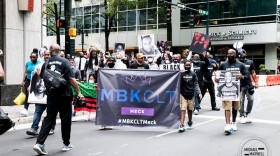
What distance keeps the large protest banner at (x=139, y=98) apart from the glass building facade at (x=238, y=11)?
31.0 metres

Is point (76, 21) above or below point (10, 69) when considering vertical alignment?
above

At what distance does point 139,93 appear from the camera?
9.36m

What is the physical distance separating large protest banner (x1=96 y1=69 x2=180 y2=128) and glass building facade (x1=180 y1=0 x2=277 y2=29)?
102ft

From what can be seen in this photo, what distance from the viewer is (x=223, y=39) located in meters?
40.8

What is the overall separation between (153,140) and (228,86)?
2.20 meters

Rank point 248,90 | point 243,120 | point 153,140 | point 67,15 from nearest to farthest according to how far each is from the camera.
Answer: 1. point 153,140
2. point 243,120
3. point 248,90
4. point 67,15

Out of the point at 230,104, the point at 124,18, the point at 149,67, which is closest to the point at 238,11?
the point at 124,18

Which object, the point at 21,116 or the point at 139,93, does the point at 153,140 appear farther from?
the point at 21,116

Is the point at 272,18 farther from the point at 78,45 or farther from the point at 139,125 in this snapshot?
the point at 139,125

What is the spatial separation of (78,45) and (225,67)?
4831cm

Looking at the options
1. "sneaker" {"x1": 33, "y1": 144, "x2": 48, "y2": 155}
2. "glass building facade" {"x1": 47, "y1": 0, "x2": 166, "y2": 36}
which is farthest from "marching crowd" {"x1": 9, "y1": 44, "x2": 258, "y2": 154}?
"glass building facade" {"x1": 47, "y1": 0, "x2": 166, "y2": 36}

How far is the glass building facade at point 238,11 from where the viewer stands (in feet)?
125

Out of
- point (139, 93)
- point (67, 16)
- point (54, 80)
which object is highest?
point (67, 16)

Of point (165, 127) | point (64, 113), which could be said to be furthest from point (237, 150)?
point (64, 113)
